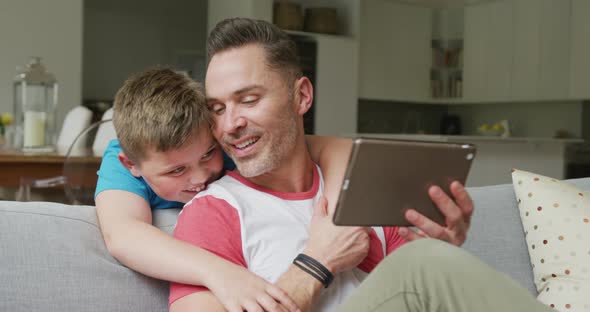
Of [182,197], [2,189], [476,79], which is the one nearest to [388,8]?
[476,79]

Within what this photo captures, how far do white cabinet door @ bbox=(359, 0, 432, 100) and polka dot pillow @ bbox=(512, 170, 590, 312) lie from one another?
19.4ft

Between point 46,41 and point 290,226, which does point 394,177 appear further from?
point 46,41

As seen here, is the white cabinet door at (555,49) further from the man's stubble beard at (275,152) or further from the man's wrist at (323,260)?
the man's wrist at (323,260)

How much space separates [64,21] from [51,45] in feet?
0.94

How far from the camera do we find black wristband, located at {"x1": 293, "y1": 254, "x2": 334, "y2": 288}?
3.99 feet

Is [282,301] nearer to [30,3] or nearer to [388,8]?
[30,3]

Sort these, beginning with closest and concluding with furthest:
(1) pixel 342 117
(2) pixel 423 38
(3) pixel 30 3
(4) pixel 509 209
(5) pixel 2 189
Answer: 1. (4) pixel 509 209
2. (5) pixel 2 189
3. (3) pixel 30 3
4. (1) pixel 342 117
5. (2) pixel 423 38

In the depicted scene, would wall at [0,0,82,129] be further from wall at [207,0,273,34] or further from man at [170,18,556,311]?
man at [170,18,556,311]

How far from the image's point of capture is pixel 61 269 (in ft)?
4.17

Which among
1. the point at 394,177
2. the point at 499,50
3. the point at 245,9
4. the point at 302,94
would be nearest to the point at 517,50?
the point at 499,50

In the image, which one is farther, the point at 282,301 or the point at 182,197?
the point at 182,197

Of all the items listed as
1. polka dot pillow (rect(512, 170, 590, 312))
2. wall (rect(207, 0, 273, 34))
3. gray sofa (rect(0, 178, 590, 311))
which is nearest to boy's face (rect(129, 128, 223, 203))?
gray sofa (rect(0, 178, 590, 311))

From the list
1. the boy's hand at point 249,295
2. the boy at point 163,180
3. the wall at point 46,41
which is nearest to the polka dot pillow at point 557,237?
the boy at point 163,180

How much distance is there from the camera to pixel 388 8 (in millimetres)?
7762
